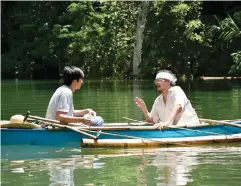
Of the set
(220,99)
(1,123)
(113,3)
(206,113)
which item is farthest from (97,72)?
(1,123)

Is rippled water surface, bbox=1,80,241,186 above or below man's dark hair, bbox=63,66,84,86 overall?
below

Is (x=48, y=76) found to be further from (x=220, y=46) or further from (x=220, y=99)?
(x=220, y=99)

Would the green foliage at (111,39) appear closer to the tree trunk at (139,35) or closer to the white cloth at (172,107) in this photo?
the tree trunk at (139,35)

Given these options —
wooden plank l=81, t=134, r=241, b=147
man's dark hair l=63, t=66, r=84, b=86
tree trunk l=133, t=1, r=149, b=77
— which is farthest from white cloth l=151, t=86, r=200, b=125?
tree trunk l=133, t=1, r=149, b=77

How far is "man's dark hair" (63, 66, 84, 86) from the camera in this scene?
8984 millimetres

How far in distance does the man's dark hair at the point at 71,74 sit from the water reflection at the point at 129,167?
97 centimetres

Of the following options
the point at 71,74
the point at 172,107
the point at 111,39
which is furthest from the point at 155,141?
the point at 111,39

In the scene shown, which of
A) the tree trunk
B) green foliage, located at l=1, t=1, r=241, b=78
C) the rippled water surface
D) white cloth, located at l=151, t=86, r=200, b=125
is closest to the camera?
the rippled water surface

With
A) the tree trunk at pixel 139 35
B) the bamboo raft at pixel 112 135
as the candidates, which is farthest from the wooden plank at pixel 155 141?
the tree trunk at pixel 139 35

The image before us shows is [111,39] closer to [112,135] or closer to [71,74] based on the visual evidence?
[112,135]

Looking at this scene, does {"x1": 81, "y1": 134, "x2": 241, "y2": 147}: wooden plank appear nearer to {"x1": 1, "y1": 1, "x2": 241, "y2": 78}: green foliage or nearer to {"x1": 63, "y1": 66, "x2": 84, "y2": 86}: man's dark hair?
{"x1": 63, "y1": 66, "x2": 84, "y2": 86}: man's dark hair

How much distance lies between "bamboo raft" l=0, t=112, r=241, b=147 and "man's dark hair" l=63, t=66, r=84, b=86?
0.60 metres

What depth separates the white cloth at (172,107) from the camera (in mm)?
9312

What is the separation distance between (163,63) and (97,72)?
475cm
